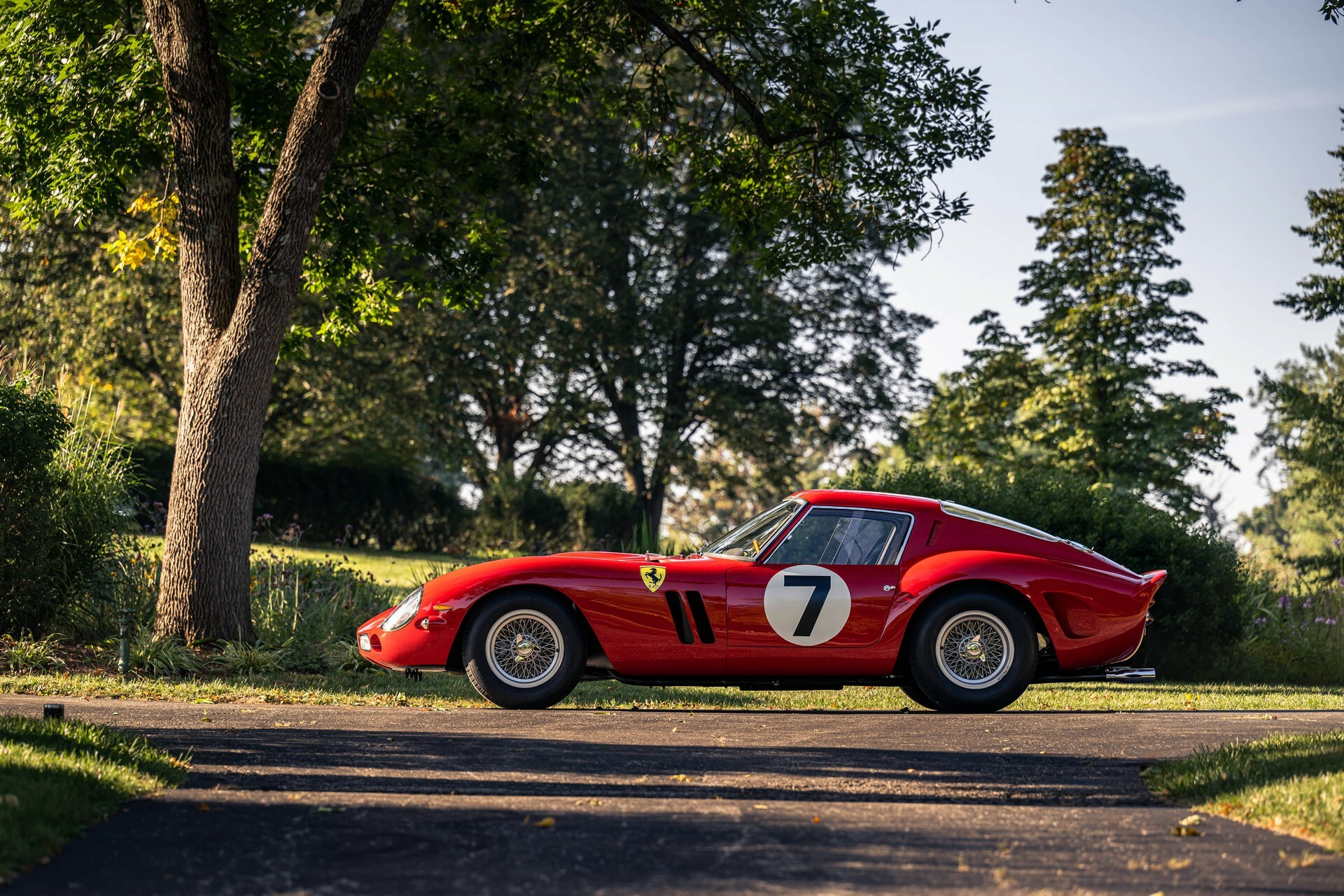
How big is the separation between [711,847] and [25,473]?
29.2 feet

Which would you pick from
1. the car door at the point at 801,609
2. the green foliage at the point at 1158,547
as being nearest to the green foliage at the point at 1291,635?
the green foliage at the point at 1158,547

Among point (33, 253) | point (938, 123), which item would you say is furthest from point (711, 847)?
point (33, 253)

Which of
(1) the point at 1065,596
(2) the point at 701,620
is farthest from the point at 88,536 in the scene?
(1) the point at 1065,596

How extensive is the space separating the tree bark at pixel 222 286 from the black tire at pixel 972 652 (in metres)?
6.09

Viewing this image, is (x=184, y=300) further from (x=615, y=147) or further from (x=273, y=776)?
(x=615, y=147)

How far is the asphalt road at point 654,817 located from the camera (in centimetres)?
409

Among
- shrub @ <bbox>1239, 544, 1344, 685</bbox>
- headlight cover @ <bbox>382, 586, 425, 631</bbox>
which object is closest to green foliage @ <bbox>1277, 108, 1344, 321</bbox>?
shrub @ <bbox>1239, 544, 1344, 685</bbox>

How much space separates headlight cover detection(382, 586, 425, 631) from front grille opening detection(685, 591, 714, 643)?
5.96ft

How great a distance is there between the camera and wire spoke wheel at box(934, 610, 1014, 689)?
8.30m

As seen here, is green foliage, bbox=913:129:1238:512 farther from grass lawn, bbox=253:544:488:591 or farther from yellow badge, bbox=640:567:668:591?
yellow badge, bbox=640:567:668:591

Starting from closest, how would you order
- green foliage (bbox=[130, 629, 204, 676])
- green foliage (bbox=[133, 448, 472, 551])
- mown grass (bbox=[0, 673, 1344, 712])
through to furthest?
mown grass (bbox=[0, 673, 1344, 712]) → green foliage (bbox=[130, 629, 204, 676]) → green foliage (bbox=[133, 448, 472, 551])

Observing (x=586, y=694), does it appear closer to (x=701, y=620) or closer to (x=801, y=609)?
(x=701, y=620)

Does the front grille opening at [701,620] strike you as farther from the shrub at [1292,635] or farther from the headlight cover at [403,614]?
the shrub at [1292,635]

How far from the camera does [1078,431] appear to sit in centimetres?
2645
